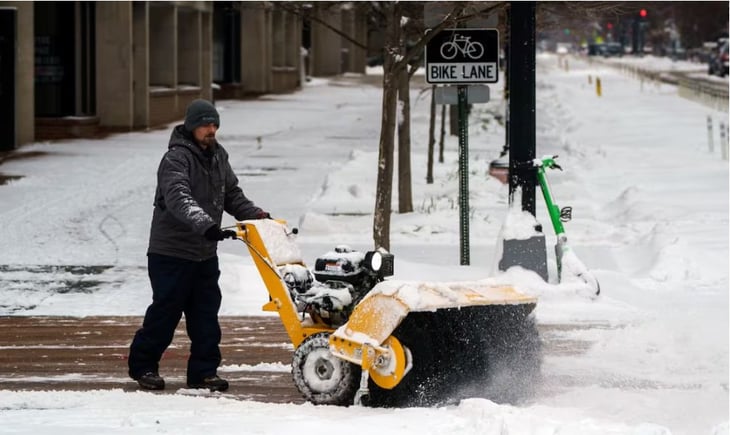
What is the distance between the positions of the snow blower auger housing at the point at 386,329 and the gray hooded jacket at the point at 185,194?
10.8 inches

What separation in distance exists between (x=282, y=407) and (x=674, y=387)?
97.6 inches

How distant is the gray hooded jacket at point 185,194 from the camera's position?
772cm

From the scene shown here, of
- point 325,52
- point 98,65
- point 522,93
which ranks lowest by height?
point 522,93

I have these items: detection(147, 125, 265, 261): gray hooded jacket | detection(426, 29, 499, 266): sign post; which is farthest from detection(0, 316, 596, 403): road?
detection(426, 29, 499, 266): sign post

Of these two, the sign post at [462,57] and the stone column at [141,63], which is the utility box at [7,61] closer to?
the stone column at [141,63]

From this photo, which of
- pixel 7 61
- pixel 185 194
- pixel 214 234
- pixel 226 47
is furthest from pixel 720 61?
pixel 214 234

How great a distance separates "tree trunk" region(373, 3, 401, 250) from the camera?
45.8ft

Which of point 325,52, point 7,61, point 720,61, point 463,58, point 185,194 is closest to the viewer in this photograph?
point 185,194

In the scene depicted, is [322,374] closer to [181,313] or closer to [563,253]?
[181,313]

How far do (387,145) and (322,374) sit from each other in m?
6.76

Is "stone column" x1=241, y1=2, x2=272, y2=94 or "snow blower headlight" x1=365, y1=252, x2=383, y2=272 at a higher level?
"stone column" x1=241, y1=2, x2=272, y2=94

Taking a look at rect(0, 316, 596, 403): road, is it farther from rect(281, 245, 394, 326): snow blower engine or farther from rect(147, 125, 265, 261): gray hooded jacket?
rect(147, 125, 265, 261): gray hooded jacket

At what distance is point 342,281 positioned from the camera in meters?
7.70

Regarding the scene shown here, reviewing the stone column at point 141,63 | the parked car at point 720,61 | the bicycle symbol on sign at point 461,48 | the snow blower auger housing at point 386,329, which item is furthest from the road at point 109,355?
the parked car at point 720,61
